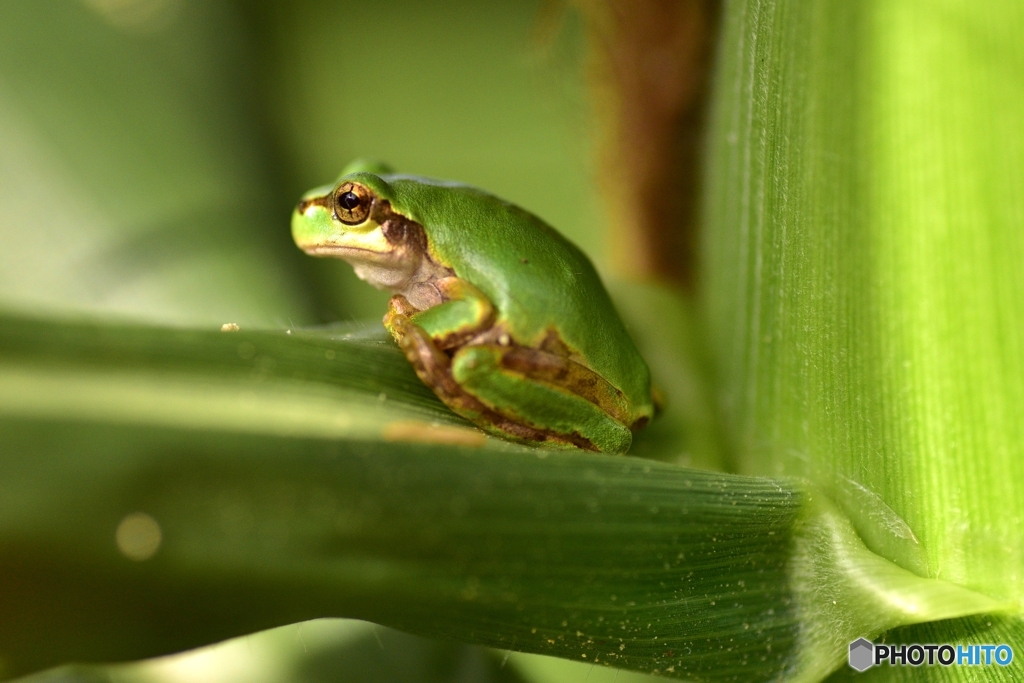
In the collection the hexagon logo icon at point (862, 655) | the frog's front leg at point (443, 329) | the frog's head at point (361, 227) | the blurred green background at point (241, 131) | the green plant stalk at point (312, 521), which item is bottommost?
the hexagon logo icon at point (862, 655)

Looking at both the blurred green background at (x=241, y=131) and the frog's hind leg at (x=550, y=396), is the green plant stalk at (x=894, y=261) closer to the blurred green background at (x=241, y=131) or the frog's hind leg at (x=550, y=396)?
the frog's hind leg at (x=550, y=396)

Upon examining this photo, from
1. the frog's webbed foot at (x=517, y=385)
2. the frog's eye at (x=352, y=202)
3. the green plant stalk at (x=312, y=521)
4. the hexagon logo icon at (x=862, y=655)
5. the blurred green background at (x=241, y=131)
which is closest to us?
the green plant stalk at (x=312, y=521)

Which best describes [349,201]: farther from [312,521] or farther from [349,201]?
[312,521]

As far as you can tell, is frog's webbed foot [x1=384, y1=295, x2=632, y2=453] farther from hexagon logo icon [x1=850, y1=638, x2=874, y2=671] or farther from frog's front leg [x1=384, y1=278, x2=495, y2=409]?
hexagon logo icon [x1=850, y1=638, x2=874, y2=671]

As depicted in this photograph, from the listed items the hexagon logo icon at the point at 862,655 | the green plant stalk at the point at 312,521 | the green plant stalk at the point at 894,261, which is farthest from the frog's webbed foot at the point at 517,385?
the hexagon logo icon at the point at 862,655

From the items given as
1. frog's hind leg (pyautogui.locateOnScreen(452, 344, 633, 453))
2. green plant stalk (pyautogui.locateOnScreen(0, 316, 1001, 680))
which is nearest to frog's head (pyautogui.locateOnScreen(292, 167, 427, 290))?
frog's hind leg (pyautogui.locateOnScreen(452, 344, 633, 453))

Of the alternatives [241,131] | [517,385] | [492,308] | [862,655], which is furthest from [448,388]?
[241,131]

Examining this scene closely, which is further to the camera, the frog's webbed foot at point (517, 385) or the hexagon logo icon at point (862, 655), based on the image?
the frog's webbed foot at point (517, 385)
